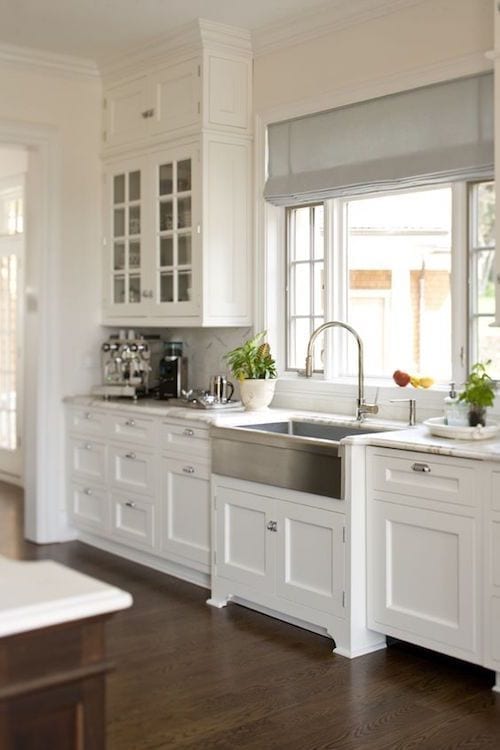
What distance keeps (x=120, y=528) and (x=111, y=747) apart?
94.9 inches

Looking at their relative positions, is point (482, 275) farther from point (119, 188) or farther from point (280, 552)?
point (119, 188)

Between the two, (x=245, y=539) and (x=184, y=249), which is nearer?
(x=245, y=539)

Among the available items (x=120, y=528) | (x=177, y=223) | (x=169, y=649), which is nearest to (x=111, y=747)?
(x=169, y=649)

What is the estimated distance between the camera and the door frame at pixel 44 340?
19.0ft

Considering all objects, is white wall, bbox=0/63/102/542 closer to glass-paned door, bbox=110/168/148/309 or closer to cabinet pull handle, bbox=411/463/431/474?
glass-paned door, bbox=110/168/148/309

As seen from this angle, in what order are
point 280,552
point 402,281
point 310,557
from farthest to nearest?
point 402,281, point 280,552, point 310,557

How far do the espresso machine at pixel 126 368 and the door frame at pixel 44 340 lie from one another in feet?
1.01

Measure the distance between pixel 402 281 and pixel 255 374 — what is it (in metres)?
0.89

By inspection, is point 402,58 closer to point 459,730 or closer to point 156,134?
point 156,134

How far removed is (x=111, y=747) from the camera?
119 inches

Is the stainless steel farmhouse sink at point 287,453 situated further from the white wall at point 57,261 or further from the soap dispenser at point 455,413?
the white wall at point 57,261

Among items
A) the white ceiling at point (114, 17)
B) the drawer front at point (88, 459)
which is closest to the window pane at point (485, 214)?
the white ceiling at point (114, 17)

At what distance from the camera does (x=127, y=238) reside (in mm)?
5734

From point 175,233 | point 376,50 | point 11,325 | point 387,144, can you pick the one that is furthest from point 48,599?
point 11,325
